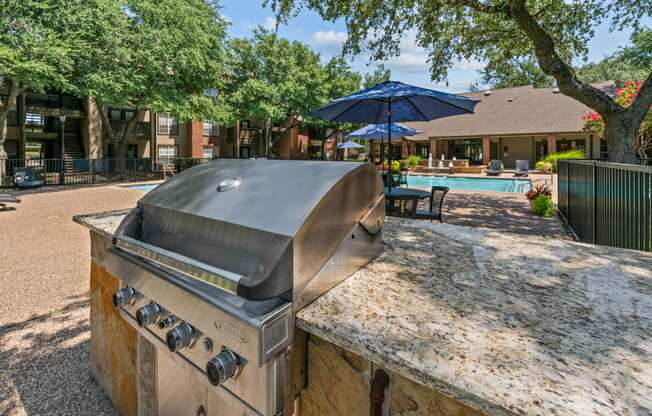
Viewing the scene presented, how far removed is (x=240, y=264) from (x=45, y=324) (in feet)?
11.7

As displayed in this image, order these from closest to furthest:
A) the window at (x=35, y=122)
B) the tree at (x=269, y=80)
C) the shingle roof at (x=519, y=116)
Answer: the window at (x=35, y=122)
the tree at (x=269, y=80)
the shingle roof at (x=519, y=116)

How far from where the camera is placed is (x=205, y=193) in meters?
1.80

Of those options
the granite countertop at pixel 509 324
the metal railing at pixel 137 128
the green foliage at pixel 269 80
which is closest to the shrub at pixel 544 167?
the green foliage at pixel 269 80

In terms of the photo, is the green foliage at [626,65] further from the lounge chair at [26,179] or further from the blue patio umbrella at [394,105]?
the lounge chair at [26,179]

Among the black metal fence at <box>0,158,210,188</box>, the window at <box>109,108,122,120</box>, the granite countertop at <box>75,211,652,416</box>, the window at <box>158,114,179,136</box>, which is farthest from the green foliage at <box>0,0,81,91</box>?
the granite countertop at <box>75,211,652,416</box>

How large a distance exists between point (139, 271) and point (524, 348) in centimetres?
149

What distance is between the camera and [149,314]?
5.12 feet

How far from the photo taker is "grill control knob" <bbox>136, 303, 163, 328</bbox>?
1.56 metres

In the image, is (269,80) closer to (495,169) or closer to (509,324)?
(495,169)

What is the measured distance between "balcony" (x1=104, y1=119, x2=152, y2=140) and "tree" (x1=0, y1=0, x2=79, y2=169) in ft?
39.7

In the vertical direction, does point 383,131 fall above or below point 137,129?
below

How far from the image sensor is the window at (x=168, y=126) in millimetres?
28500

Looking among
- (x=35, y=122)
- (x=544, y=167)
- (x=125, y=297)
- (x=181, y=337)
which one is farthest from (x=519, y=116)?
(x=35, y=122)

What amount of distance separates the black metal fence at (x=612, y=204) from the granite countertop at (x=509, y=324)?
2922mm
